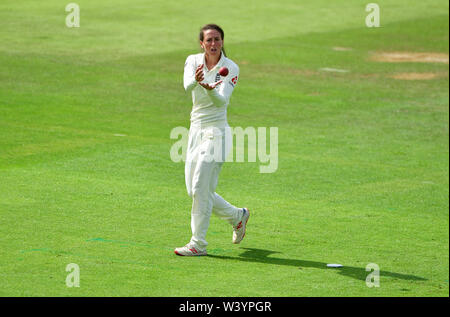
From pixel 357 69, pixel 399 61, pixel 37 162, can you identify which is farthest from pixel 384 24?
pixel 37 162

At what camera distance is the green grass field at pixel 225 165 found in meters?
8.70

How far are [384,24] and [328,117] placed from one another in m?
15.1

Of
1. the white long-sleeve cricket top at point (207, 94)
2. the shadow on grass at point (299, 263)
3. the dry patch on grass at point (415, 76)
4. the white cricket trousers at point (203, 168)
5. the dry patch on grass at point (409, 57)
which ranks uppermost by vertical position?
the dry patch on grass at point (409, 57)

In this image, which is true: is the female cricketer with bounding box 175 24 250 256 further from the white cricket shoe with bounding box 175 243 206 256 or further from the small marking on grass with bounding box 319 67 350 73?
the small marking on grass with bounding box 319 67 350 73

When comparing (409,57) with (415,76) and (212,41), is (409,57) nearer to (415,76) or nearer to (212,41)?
(415,76)

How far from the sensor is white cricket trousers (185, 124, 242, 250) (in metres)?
9.13

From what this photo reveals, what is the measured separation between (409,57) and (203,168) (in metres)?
19.8

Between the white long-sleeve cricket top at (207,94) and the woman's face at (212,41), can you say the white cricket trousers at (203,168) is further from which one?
the woman's face at (212,41)

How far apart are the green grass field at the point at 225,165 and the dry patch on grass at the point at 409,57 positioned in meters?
0.35

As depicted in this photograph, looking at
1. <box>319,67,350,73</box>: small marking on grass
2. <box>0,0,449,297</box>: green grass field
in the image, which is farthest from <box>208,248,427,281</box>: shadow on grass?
<box>319,67,350,73</box>: small marking on grass

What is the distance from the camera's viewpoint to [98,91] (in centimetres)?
1992

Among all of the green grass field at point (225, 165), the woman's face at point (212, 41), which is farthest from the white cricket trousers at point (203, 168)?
the woman's face at point (212, 41)

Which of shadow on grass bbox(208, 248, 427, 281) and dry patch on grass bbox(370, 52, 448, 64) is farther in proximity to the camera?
dry patch on grass bbox(370, 52, 448, 64)

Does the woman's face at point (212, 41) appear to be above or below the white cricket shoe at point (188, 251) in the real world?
above
